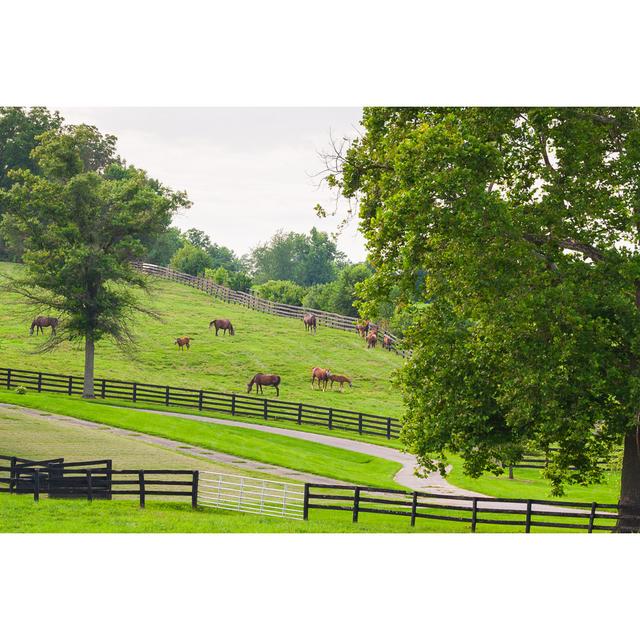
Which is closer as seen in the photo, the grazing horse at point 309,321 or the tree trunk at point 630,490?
the tree trunk at point 630,490

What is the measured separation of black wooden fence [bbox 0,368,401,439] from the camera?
123 ft

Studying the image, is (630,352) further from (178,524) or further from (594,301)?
(178,524)

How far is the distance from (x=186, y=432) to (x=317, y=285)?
503 inches

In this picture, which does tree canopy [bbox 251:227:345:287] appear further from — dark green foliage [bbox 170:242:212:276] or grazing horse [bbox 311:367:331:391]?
dark green foliage [bbox 170:242:212:276]

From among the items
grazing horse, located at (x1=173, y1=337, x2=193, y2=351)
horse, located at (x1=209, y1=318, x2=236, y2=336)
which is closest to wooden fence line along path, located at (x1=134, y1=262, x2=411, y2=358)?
horse, located at (x1=209, y1=318, x2=236, y2=336)

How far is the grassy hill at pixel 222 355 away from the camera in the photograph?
4216 cm

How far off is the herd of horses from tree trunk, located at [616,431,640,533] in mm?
22458

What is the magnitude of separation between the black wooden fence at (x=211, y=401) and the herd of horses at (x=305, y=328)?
2301mm

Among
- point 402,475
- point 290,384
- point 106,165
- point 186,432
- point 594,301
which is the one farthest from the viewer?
point 290,384

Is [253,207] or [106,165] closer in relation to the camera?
[253,207]

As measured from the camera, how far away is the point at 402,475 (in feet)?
94.6

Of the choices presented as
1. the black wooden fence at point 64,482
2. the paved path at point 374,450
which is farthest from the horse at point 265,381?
the black wooden fence at point 64,482

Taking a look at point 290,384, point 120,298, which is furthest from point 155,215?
point 290,384

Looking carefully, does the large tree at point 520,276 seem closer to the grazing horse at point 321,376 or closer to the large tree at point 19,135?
the large tree at point 19,135
